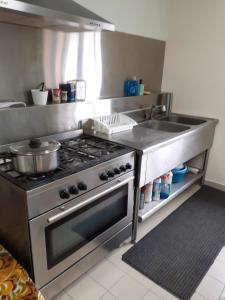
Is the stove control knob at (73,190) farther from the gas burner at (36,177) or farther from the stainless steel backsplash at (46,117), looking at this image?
the stainless steel backsplash at (46,117)

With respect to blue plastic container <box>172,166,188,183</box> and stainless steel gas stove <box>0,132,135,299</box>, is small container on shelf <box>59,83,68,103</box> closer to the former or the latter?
stainless steel gas stove <box>0,132,135,299</box>

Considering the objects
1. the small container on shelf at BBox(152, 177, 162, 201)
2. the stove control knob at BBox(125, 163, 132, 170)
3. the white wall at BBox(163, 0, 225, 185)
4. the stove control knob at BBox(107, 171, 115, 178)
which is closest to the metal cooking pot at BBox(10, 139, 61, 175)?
the stove control knob at BBox(107, 171, 115, 178)

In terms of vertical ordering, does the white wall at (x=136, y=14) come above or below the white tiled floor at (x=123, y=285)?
above

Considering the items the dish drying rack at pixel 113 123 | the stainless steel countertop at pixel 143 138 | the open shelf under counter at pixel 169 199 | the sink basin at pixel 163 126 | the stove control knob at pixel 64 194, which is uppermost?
the dish drying rack at pixel 113 123

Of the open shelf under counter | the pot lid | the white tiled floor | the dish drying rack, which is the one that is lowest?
the white tiled floor

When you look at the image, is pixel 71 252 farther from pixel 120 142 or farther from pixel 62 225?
pixel 120 142

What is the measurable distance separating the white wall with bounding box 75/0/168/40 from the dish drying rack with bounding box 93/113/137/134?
0.82 meters

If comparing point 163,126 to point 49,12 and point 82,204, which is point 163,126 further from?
point 49,12

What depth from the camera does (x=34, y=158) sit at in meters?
1.16

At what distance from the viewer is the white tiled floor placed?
58.4 inches

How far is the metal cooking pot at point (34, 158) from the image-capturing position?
45.8 inches

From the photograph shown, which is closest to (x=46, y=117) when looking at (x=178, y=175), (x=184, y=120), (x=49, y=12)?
(x=49, y=12)

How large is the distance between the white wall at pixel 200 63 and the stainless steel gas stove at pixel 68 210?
1459 mm

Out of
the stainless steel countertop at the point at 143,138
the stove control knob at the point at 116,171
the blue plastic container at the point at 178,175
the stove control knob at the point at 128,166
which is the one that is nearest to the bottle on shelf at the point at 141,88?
the stainless steel countertop at the point at 143,138
